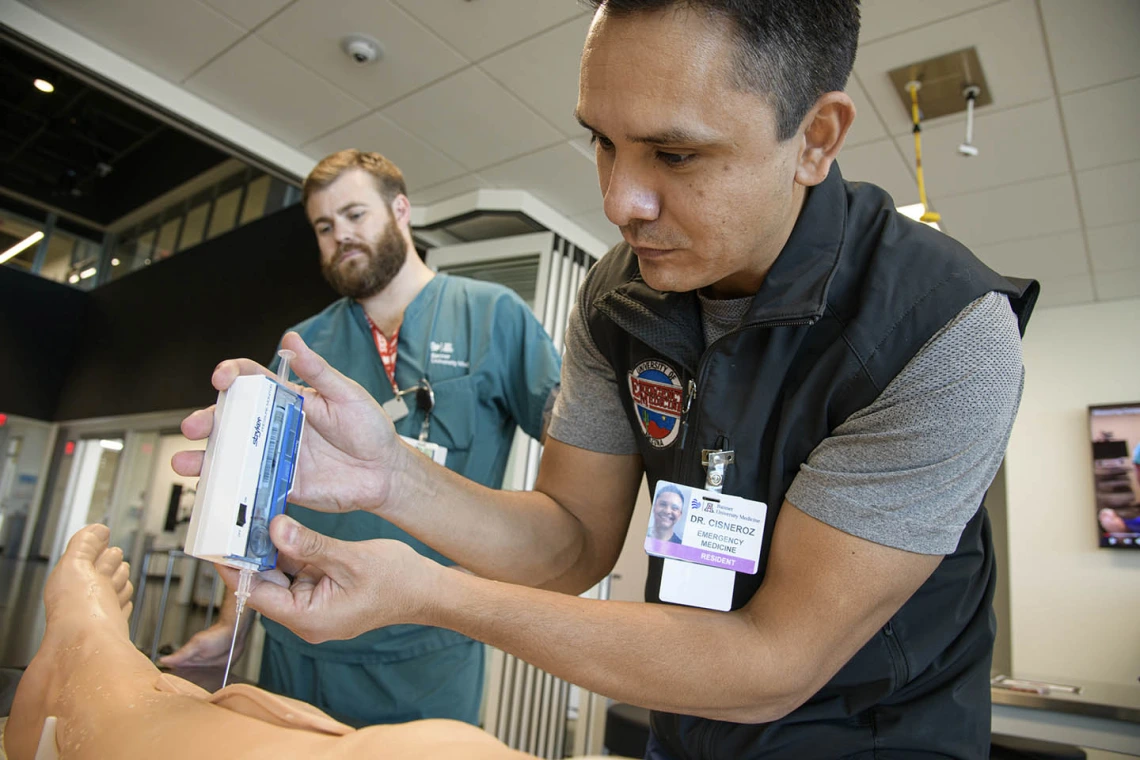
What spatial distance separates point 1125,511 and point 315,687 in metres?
4.80

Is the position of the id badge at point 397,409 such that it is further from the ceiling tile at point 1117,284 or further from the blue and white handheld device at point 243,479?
the ceiling tile at point 1117,284

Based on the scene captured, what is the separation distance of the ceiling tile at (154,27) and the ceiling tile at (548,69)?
114cm

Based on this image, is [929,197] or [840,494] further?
[929,197]

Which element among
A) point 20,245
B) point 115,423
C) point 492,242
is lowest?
point 115,423

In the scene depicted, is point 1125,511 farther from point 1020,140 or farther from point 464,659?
point 464,659

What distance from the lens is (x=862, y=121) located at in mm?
3352

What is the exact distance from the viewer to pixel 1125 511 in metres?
4.52

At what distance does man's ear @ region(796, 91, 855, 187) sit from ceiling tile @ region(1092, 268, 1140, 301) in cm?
475

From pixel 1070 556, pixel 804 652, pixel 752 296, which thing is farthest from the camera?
pixel 1070 556

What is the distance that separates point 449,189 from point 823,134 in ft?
12.5

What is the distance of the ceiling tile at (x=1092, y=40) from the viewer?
2.64 metres

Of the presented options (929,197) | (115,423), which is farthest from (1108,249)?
(115,423)

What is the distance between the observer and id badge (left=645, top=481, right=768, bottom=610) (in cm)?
91

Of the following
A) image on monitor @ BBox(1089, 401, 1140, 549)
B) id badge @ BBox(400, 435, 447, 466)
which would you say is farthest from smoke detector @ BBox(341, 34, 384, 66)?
image on monitor @ BBox(1089, 401, 1140, 549)
